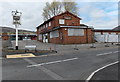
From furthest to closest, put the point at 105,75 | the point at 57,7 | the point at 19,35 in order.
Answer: the point at 19,35 → the point at 57,7 → the point at 105,75

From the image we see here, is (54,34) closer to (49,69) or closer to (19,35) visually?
(49,69)

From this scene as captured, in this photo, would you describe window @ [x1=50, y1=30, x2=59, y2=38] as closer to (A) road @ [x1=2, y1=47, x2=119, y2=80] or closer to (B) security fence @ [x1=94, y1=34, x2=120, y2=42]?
(B) security fence @ [x1=94, y1=34, x2=120, y2=42]

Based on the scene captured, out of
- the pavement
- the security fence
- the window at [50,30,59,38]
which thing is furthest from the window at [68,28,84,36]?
the pavement

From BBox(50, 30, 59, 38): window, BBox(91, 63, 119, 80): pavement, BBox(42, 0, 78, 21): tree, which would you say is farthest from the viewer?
BBox(42, 0, 78, 21): tree

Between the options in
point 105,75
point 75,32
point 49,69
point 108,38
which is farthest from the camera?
point 108,38

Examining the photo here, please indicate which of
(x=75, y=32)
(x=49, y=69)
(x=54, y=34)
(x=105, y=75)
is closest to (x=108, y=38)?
(x=75, y=32)

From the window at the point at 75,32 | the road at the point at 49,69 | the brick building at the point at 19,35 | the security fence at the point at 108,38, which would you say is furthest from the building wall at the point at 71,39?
the brick building at the point at 19,35

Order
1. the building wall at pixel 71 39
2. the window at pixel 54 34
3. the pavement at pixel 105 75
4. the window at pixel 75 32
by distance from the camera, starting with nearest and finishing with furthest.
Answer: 1. the pavement at pixel 105 75
2. the building wall at pixel 71 39
3. the window at pixel 75 32
4. the window at pixel 54 34

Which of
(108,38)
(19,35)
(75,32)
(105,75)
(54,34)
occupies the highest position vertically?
(19,35)

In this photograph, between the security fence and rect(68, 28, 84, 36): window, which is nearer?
rect(68, 28, 84, 36): window

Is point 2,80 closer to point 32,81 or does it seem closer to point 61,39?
point 32,81

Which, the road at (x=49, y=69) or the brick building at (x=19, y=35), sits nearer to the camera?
the road at (x=49, y=69)

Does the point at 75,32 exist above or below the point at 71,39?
above

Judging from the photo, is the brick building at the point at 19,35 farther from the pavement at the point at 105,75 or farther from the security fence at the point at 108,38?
the pavement at the point at 105,75
